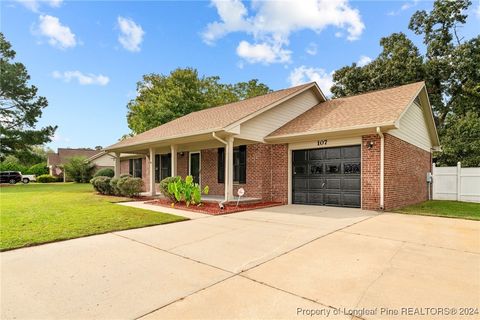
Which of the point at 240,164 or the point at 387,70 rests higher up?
the point at 387,70

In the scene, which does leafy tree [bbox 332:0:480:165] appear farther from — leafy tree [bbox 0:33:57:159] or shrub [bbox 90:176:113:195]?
leafy tree [bbox 0:33:57:159]

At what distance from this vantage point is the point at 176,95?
27.0 metres

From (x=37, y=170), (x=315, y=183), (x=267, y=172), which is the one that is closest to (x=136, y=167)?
(x=267, y=172)

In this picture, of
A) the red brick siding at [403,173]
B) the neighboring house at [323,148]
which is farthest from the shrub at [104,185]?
the red brick siding at [403,173]

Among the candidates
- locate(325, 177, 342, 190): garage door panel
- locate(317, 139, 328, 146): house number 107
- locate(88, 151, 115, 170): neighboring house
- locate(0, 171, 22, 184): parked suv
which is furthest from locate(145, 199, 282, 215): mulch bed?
locate(0, 171, 22, 184): parked suv

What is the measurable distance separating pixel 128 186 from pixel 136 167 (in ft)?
21.7

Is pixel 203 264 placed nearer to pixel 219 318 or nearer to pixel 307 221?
pixel 219 318

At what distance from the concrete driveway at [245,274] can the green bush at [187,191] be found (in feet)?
13.1

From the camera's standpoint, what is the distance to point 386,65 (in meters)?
21.2

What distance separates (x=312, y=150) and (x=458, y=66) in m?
17.0

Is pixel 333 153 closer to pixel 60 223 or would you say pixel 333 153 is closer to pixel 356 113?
pixel 356 113

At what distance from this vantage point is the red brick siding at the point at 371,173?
9.02m

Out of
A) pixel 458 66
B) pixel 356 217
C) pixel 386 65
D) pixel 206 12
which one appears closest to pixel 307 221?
pixel 356 217

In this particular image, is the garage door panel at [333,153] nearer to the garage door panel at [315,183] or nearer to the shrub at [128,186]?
the garage door panel at [315,183]
